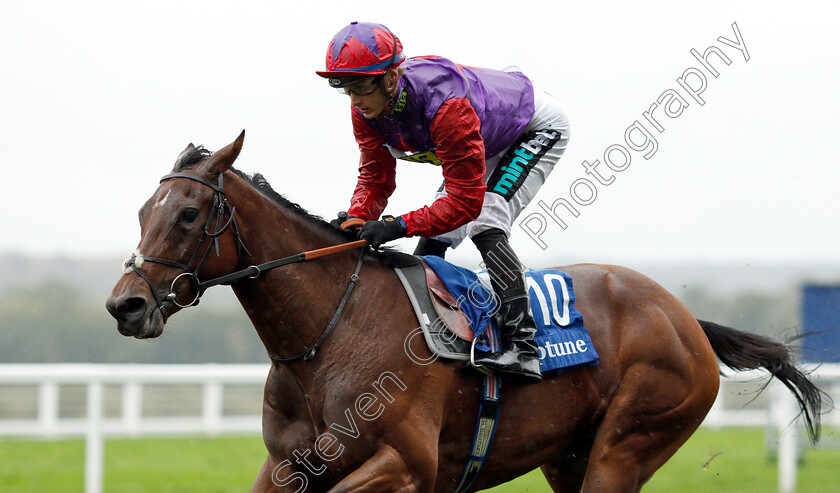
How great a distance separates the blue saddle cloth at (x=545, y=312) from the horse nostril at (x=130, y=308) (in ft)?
4.01

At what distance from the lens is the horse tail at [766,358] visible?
4.14 meters

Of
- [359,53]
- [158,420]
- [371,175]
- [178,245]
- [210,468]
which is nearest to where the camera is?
[178,245]

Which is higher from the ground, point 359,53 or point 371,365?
point 359,53

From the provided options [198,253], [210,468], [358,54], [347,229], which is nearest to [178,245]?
[198,253]

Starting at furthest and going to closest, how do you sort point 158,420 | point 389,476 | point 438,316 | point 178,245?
point 158,420 → point 438,316 → point 389,476 → point 178,245

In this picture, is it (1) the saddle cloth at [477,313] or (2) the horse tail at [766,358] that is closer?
(1) the saddle cloth at [477,313]

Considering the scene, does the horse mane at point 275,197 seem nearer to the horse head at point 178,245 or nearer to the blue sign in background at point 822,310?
the horse head at point 178,245

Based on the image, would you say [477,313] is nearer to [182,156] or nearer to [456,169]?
[456,169]

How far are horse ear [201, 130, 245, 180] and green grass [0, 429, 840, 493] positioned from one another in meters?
4.06

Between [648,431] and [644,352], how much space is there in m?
0.34

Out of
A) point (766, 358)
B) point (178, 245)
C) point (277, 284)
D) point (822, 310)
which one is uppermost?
point (178, 245)

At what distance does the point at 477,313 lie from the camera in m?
3.44

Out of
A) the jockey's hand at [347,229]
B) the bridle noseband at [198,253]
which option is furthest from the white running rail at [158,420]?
the bridle noseband at [198,253]

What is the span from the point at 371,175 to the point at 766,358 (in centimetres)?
209
